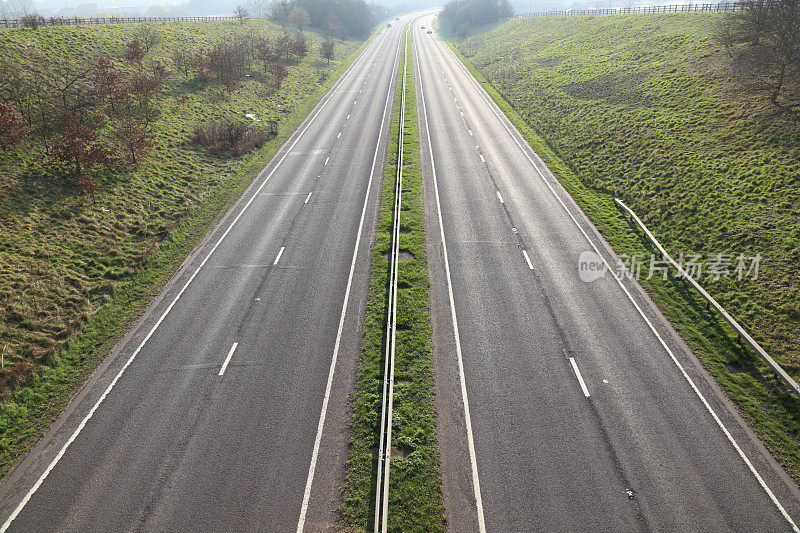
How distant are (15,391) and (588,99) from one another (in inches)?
1676

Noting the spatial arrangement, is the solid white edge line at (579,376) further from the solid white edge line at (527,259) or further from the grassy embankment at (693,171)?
the solid white edge line at (527,259)

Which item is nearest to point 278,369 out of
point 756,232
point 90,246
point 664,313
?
point 90,246

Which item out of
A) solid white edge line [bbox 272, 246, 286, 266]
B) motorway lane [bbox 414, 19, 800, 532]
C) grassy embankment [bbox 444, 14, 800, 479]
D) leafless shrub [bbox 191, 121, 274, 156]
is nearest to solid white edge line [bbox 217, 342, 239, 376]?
solid white edge line [bbox 272, 246, 286, 266]

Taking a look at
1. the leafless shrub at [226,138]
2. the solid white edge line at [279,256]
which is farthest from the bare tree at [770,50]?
the leafless shrub at [226,138]

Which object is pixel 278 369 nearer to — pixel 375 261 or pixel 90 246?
pixel 375 261

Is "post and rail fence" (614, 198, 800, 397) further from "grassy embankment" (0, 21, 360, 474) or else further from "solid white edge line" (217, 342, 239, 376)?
"grassy embankment" (0, 21, 360, 474)

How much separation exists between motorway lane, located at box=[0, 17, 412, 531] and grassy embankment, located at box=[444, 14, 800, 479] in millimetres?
12478

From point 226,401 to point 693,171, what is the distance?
2606 centimetres

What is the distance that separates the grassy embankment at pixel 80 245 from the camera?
14.1 m

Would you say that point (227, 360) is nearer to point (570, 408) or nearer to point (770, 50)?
point (570, 408)

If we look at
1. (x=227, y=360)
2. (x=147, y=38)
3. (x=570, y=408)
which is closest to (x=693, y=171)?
(x=570, y=408)

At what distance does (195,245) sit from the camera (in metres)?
21.9

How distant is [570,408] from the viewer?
13008mm

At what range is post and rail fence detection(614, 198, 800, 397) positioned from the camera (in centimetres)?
1340
